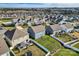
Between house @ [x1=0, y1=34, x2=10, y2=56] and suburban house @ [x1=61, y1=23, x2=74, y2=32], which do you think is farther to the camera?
suburban house @ [x1=61, y1=23, x2=74, y2=32]

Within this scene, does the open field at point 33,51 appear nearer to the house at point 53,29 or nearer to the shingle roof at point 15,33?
the shingle roof at point 15,33

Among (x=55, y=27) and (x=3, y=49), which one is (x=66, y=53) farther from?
(x=3, y=49)

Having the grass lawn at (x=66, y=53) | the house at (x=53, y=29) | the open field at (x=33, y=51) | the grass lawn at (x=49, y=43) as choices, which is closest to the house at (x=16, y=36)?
the open field at (x=33, y=51)

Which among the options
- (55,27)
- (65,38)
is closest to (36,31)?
(55,27)

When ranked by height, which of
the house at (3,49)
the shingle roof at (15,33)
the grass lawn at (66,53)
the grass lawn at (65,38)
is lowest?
the grass lawn at (66,53)

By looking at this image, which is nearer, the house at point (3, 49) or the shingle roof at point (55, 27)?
the house at point (3, 49)

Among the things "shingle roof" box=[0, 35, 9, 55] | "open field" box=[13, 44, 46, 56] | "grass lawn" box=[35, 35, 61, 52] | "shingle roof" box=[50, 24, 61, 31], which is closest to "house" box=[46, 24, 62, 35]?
"shingle roof" box=[50, 24, 61, 31]

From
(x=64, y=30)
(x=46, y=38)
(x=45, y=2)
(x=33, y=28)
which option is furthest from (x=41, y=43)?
(x=45, y=2)

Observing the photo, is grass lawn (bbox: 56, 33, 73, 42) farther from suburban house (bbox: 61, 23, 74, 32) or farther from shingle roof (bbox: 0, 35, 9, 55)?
shingle roof (bbox: 0, 35, 9, 55)
